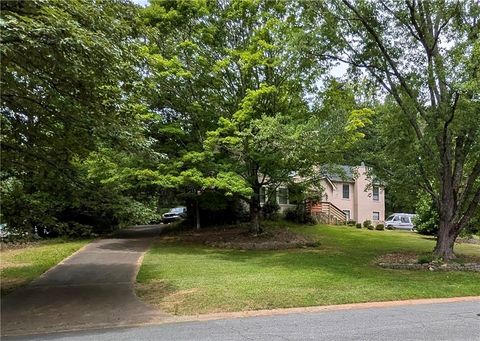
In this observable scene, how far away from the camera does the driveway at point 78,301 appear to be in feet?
27.4

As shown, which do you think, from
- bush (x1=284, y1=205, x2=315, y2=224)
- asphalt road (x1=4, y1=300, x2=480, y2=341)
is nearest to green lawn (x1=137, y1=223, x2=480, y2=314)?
asphalt road (x1=4, y1=300, x2=480, y2=341)

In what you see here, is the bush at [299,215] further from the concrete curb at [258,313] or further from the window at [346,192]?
the concrete curb at [258,313]

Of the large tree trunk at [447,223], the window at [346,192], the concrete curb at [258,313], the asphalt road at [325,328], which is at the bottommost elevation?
the concrete curb at [258,313]

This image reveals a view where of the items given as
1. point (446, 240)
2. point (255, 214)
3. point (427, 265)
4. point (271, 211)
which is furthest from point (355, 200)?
point (427, 265)

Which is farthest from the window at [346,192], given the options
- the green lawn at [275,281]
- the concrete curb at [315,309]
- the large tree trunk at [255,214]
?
the concrete curb at [315,309]

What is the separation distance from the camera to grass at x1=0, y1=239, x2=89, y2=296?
12767mm

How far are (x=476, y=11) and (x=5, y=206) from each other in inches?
614

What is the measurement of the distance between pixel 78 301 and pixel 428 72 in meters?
12.7

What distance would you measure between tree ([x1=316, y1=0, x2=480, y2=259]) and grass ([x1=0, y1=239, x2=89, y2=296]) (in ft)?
40.8

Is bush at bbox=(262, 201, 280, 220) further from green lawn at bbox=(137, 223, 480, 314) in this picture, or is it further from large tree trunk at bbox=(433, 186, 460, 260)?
large tree trunk at bbox=(433, 186, 460, 260)

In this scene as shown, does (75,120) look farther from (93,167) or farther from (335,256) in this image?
(335,256)

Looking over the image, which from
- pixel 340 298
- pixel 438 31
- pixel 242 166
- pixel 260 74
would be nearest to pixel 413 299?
pixel 340 298

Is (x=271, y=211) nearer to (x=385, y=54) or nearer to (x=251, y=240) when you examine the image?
(x=251, y=240)

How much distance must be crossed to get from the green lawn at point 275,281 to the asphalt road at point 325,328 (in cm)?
115
